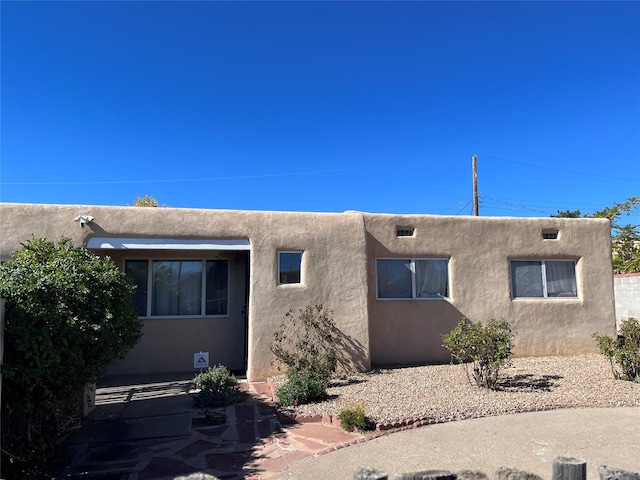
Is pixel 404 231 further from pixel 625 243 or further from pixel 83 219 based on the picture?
pixel 625 243

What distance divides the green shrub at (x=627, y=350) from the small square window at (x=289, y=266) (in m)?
5.71

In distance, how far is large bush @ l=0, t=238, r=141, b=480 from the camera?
4035 millimetres

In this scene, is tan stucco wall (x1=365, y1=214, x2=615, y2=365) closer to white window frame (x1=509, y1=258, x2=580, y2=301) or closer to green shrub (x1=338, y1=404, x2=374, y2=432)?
white window frame (x1=509, y1=258, x2=580, y2=301)

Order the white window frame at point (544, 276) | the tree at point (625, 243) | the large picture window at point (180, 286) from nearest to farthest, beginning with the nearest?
the large picture window at point (180, 286) < the white window frame at point (544, 276) < the tree at point (625, 243)

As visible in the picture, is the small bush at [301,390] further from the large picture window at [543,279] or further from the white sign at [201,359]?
the large picture window at [543,279]

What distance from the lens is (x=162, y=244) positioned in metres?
8.56

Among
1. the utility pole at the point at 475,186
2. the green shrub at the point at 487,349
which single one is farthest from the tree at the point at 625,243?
the green shrub at the point at 487,349

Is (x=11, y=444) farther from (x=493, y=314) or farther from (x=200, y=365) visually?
(x=493, y=314)

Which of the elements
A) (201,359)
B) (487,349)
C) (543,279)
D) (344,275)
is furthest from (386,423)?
(543,279)

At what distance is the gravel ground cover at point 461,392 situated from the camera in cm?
633

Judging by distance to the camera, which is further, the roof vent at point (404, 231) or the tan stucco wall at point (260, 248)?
the roof vent at point (404, 231)

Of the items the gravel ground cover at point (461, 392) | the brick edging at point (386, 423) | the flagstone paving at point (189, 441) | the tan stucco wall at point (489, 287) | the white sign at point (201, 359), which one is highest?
the tan stucco wall at point (489, 287)

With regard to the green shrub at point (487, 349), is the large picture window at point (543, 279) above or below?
above

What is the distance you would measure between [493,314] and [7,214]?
9.74 meters
